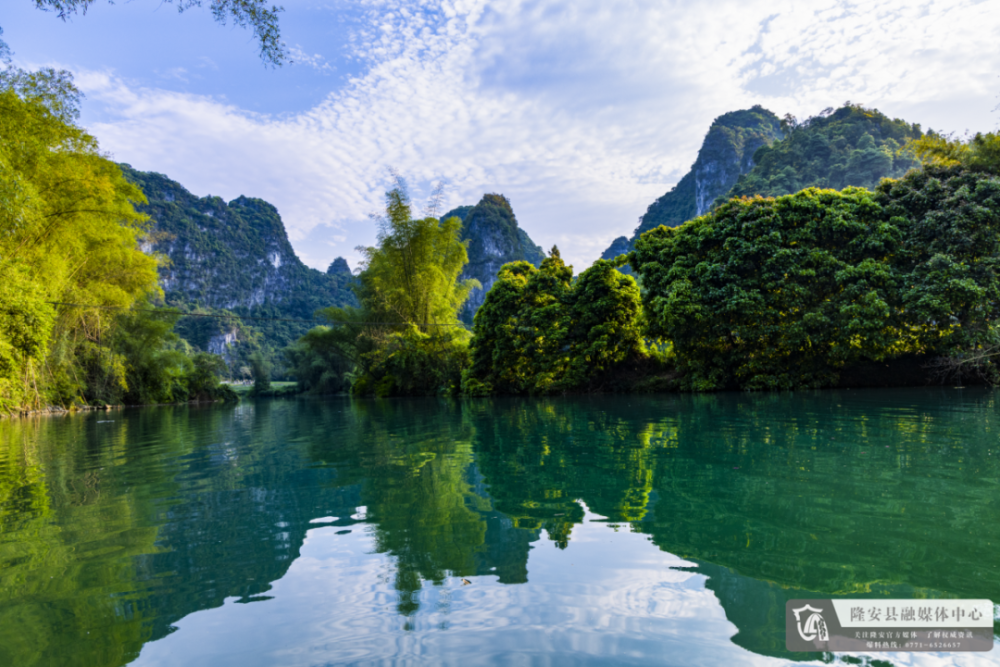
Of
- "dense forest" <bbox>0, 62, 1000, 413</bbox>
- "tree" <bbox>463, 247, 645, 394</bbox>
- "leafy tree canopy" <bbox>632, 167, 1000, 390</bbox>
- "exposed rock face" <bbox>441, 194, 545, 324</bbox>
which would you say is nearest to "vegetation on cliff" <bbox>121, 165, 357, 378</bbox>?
"exposed rock face" <bbox>441, 194, 545, 324</bbox>

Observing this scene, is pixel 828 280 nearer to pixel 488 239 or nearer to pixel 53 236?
pixel 53 236

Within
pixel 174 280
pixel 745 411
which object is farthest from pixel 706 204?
pixel 174 280

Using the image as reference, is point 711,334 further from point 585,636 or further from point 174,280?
point 174,280

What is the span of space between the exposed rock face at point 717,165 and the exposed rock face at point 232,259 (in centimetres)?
6450

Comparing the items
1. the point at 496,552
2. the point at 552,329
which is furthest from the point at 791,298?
the point at 496,552

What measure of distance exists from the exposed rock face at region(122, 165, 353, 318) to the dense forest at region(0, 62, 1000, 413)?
76934mm

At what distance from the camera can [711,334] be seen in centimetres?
1936

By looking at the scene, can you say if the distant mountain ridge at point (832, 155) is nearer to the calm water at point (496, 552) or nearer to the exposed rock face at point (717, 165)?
the exposed rock face at point (717, 165)

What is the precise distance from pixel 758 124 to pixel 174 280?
10965 cm

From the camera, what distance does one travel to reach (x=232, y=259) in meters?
114

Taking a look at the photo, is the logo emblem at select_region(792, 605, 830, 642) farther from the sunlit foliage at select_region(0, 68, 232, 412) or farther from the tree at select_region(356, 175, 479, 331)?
the tree at select_region(356, 175, 479, 331)

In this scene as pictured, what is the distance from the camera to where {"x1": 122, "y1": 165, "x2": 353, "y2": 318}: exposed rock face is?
101750 millimetres

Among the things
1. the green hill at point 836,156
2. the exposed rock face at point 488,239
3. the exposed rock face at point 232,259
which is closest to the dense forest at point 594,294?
the green hill at point 836,156

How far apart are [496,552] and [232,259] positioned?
12579 cm
